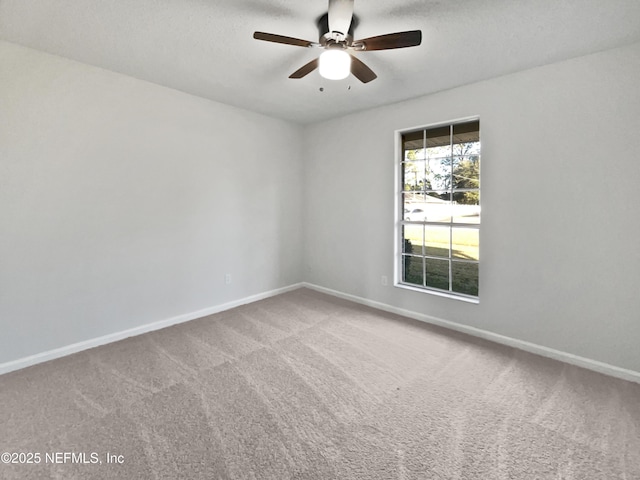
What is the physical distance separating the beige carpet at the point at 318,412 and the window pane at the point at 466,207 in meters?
1.29

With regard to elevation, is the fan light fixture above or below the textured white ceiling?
below

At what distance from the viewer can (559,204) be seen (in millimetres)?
2602

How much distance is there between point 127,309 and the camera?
3.04 meters

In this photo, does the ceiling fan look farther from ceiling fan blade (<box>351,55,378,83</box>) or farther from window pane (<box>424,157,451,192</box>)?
window pane (<box>424,157,451,192</box>)

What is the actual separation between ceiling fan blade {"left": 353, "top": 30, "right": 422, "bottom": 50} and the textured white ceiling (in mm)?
211

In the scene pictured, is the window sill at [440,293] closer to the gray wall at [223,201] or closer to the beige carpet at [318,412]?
the gray wall at [223,201]

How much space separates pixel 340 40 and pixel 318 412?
2.43 metres

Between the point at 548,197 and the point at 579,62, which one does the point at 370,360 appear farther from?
the point at 579,62

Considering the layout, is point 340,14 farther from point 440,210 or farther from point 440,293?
point 440,293

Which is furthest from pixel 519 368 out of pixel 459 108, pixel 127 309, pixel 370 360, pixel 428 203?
pixel 127 309

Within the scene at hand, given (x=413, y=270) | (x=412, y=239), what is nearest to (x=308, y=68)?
(x=412, y=239)

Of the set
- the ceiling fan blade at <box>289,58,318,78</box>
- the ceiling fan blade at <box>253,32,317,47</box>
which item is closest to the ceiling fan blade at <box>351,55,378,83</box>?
the ceiling fan blade at <box>289,58,318,78</box>

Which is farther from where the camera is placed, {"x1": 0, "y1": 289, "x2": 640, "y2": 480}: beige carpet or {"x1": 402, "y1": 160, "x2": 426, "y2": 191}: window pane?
{"x1": 402, "y1": 160, "x2": 426, "y2": 191}: window pane

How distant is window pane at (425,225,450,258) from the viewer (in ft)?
11.4
